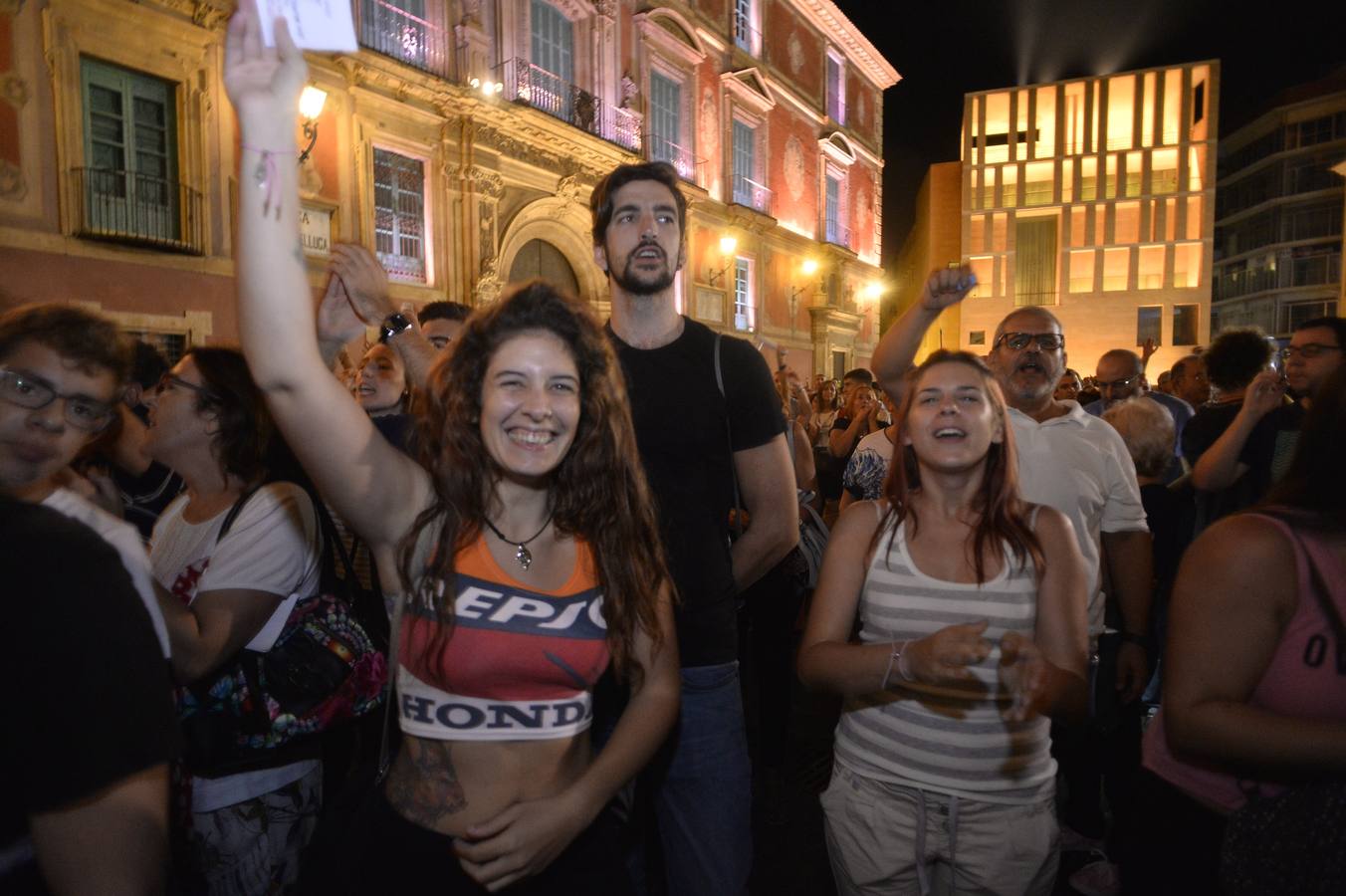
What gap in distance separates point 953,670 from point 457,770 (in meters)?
1.08

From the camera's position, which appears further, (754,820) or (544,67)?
(544,67)

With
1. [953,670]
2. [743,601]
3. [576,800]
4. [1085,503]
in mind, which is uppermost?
[1085,503]

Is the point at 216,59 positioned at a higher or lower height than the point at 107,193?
higher

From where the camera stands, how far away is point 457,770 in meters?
1.56

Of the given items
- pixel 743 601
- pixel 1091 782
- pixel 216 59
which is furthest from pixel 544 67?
pixel 1091 782

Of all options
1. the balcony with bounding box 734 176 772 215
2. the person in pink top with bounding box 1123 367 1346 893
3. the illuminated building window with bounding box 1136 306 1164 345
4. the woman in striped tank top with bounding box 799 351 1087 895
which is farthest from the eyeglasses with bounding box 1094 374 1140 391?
the illuminated building window with bounding box 1136 306 1164 345

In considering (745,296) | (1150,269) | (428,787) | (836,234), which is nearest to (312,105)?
(428,787)

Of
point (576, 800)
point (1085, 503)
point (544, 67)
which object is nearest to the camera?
point (576, 800)

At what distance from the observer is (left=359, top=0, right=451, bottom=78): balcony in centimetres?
1119

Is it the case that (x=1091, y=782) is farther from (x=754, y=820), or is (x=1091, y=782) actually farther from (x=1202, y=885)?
(x=1202, y=885)

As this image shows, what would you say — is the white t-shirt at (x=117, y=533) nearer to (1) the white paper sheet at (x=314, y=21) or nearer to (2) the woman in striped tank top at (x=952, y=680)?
(1) the white paper sheet at (x=314, y=21)

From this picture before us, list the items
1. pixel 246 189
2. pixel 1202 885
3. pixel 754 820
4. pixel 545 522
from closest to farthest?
pixel 246 189
pixel 1202 885
pixel 545 522
pixel 754 820

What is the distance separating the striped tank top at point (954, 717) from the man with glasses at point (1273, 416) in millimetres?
2475

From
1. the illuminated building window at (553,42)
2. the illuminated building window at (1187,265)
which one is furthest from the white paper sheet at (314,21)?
the illuminated building window at (1187,265)
